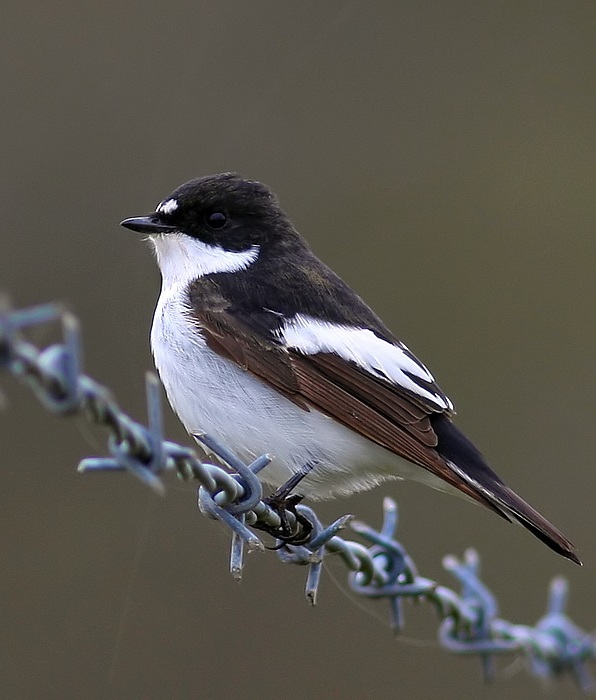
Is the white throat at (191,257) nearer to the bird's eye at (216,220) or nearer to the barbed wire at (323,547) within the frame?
the bird's eye at (216,220)

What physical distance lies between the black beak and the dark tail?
3.78 ft

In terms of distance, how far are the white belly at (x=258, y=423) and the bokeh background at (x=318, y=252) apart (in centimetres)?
108

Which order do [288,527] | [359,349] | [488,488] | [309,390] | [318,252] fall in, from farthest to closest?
[318,252] → [359,349] → [309,390] → [488,488] → [288,527]

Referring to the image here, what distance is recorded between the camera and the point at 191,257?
12.6 feet

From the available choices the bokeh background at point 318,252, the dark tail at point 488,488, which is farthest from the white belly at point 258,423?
the bokeh background at point 318,252

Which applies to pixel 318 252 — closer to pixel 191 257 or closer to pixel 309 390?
pixel 191 257

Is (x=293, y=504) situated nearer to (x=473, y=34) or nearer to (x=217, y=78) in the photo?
(x=217, y=78)

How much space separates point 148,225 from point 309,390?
36.9 inches

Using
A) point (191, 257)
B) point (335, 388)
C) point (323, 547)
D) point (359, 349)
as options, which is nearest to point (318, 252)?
point (191, 257)

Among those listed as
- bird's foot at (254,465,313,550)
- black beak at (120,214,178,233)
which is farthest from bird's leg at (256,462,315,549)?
black beak at (120,214,178,233)

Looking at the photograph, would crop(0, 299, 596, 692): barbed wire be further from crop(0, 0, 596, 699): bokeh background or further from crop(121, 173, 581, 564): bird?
crop(0, 0, 596, 699): bokeh background

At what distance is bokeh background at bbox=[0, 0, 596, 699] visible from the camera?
5766 mm

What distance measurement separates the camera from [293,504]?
3.15 metres

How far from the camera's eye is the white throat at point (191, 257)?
3814 millimetres
